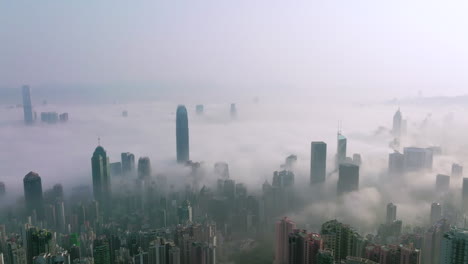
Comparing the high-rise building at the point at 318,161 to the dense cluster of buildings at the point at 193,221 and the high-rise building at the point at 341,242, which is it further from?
the high-rise building at the point at 341,242

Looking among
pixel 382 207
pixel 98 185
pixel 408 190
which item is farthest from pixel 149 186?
pixel 408 190

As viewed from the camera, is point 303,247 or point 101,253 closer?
point 303,247

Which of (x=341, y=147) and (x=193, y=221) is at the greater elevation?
(x=341, y=147)

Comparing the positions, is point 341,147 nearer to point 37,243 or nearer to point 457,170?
point 457,170

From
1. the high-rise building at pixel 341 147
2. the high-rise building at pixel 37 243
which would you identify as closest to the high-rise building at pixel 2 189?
the high-rise building at pixel 37 243

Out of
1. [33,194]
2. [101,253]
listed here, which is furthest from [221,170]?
[101,253]

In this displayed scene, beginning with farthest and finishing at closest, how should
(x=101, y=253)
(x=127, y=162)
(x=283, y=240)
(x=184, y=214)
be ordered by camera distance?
(x=127, y=162) → (x=184, y=214) → (x=283, y=240) → (x=101, y=253)

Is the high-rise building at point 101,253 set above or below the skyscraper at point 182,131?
below
